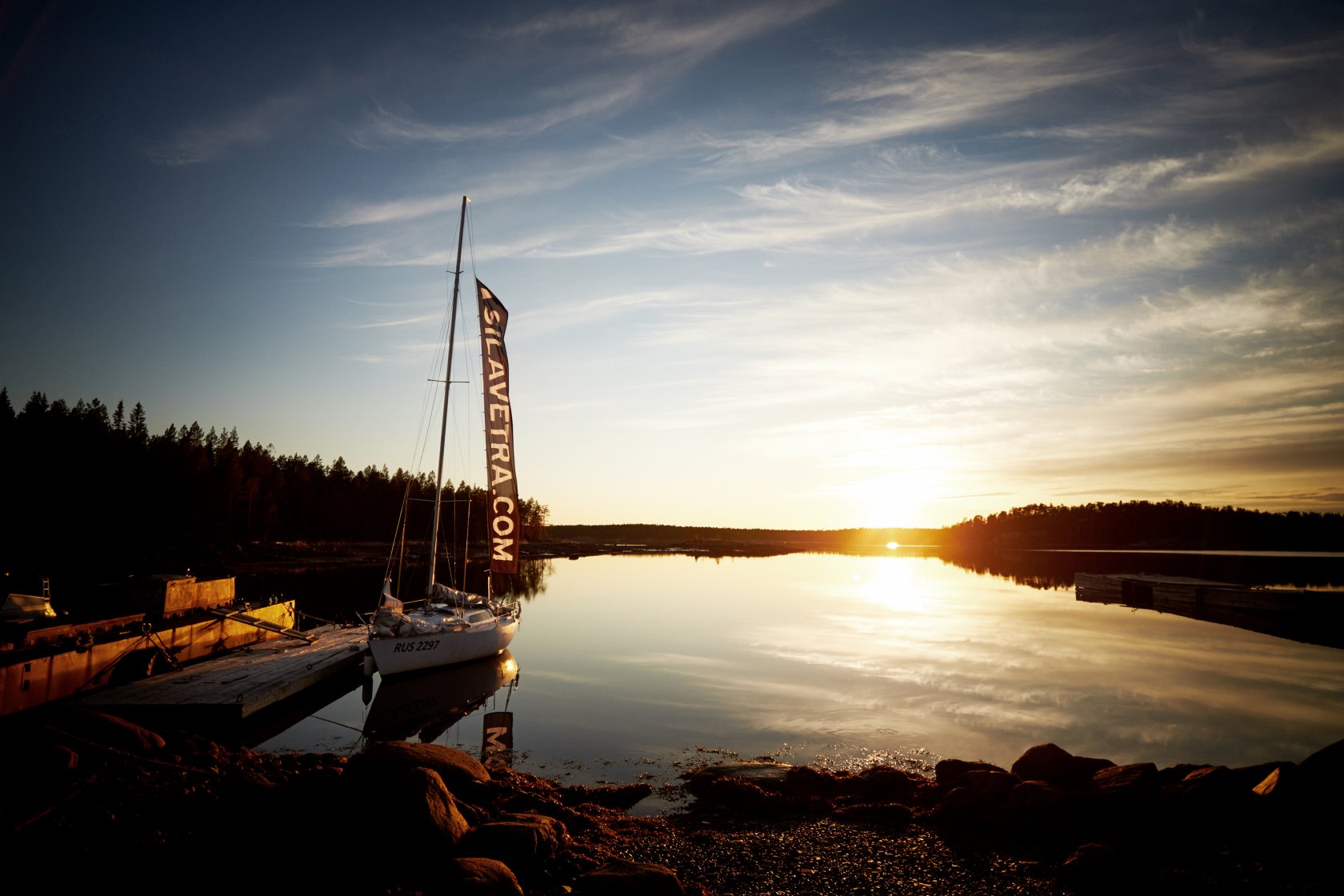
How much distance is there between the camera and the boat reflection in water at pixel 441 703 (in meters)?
19.1

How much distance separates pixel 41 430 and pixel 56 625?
95.6 metres

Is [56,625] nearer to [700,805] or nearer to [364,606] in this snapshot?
[700,805]

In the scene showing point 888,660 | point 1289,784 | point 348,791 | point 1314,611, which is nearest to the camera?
point 348,791

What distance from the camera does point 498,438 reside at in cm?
2997

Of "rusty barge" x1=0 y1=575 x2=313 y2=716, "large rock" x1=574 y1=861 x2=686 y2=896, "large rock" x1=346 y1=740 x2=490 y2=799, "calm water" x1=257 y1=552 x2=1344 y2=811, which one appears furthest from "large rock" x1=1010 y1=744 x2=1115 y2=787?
"rusty barge" x1=0 y1=575 x2=313 y2=716

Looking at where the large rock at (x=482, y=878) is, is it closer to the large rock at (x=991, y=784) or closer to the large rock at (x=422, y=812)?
the large rock at (x=422, y=812)

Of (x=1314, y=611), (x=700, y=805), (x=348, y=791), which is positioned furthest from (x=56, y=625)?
(x=1314, y=611)

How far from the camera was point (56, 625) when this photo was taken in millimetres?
20188

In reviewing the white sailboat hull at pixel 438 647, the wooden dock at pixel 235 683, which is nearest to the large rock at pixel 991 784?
the wooden dock at pixel 235 683

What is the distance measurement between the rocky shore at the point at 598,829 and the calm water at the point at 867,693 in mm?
4171

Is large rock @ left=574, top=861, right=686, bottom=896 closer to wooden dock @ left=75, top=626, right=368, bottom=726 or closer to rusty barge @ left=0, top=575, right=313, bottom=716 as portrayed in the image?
wooden dock @ left=75, top=626, right=368, bottom=726

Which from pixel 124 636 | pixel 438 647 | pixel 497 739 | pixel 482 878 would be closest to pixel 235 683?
pixel 124 636

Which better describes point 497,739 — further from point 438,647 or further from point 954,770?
point 954,770

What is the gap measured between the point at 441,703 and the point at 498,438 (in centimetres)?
1195
